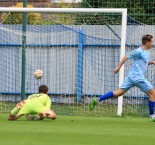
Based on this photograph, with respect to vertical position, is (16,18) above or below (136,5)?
below

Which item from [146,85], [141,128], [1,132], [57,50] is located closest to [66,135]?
[1,132]

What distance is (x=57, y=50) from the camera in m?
21.4

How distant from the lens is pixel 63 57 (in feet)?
69.5

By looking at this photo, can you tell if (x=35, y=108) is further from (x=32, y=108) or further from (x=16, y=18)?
(x=16, y=18)

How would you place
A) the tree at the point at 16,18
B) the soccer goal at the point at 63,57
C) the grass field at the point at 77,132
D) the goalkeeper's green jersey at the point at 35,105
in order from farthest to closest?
the tree at the point at 16,18 < the soccer goal at the point at 63,57 < the goalkeeper's green jersey at the point at 35,105 < the grass field at the point at 77,132

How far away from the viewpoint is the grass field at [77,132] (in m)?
10.6

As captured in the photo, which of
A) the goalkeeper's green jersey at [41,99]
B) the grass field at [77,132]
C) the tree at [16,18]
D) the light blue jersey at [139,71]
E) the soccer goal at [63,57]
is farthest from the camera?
the tree at [16,18]

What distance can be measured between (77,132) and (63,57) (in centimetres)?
934

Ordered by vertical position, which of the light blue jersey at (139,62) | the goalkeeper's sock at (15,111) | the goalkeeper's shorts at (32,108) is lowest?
the goalkeeper's sock at (15,111)

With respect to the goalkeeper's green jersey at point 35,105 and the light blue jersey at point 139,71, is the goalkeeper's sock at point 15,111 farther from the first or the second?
the light blue jersey at point 139,71

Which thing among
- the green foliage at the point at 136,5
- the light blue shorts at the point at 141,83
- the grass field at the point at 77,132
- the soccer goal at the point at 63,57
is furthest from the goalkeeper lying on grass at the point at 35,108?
the green foliage at the point at 136,5

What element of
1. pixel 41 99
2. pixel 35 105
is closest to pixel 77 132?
pixel 35 105

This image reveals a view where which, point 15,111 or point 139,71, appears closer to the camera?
point 15,111

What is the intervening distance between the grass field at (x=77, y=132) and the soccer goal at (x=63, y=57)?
453 centimetres
